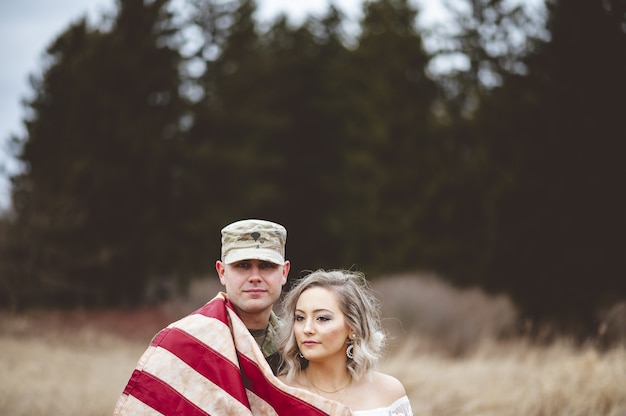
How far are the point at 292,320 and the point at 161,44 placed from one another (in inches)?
729

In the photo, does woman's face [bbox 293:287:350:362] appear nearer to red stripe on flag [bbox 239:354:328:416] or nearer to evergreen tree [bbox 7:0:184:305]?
red stripe on flag [bbox 239:354:328:416]

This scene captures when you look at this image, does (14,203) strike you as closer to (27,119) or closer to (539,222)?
(27,119)

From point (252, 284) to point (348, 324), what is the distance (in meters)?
0.55

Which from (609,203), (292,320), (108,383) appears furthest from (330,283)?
(609,203)

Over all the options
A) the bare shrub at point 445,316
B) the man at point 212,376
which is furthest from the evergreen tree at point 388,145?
the man at point 212,376

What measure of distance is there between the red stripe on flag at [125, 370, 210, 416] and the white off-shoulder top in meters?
0.80

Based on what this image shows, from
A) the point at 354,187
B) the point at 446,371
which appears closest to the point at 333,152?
the point at 354,187

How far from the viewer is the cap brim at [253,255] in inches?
145

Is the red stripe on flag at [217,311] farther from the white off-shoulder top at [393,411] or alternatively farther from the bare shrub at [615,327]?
the bare shrub at [615,327]

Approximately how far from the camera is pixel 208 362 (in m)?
3.42

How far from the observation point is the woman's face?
12.0 ft

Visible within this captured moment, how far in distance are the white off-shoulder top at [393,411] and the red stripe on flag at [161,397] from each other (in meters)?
0.80

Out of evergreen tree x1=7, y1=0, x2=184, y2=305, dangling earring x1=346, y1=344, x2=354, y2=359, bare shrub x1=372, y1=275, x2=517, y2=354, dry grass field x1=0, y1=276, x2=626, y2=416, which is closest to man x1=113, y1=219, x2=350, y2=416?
dangling earring x1=346, y1=344, x2=354, y2=359

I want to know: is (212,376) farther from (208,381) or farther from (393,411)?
(393,411)
